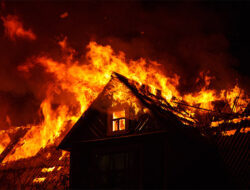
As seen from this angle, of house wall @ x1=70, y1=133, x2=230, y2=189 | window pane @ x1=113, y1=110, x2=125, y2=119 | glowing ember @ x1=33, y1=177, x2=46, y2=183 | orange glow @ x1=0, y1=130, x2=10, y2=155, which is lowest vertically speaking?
glowing ember @ x1=33, y1=177, x2=46, y2=183

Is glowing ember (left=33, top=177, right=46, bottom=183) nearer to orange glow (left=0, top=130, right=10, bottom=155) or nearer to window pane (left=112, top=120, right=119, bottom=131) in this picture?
window pane (left=112, top=120, right=119, bottom=131)

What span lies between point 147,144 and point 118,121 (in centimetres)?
196

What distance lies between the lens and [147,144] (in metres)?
15.2

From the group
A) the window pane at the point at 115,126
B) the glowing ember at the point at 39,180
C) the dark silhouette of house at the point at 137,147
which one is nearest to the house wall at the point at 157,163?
the dark silhouette of house at the point at 137,147

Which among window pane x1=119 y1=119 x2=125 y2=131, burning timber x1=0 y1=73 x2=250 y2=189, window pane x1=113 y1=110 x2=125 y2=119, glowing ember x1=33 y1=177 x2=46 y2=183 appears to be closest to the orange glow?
glowing ember x1=33 y1=177 x2=46 y2=183

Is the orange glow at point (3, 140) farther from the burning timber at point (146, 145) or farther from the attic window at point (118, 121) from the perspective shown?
the attic window at point (118, 121)

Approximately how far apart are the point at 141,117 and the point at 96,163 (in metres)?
Answer: 3.02

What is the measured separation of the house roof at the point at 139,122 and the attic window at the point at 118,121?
479mm

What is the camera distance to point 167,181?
14.2m

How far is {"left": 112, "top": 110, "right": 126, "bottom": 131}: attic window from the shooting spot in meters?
16.4

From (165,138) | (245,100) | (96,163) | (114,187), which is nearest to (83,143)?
(96,163)

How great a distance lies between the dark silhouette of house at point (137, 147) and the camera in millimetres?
14633

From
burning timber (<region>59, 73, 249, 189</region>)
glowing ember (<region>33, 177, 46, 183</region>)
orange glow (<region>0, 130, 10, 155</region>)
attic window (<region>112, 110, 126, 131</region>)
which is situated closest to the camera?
burning timber (<region>59, 73, 249, 189</region>)

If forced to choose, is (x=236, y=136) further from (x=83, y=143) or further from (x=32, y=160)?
(x=32, y=160)
